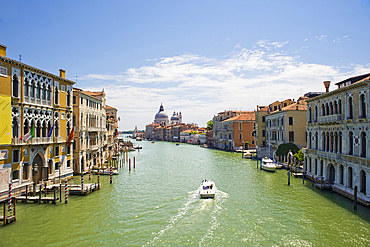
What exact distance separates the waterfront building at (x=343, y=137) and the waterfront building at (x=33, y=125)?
2089 centimetres

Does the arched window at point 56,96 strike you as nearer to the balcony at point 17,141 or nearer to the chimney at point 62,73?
the chimney at point 62,73

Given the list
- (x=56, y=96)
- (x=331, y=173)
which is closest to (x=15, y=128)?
(x=56, y=96)

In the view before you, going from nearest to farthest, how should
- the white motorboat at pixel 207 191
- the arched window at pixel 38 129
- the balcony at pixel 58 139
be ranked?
1. the white motorboat at pixel 207 191
2. the arched window at pixel 38 129
3. the balcony at pixel 58 139

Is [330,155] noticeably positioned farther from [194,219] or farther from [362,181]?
[194,219]

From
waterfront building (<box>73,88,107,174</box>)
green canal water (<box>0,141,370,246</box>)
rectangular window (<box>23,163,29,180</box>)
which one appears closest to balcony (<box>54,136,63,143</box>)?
rectangular window (<box>23,163,29,180</box>)

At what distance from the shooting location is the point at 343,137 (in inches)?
674

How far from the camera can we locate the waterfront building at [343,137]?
14969 millimetres

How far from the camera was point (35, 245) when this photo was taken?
426 inches

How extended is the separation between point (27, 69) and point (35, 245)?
1193cm

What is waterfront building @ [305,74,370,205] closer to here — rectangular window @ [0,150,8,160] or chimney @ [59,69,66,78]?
rectangular window @ [0,150,8,160]

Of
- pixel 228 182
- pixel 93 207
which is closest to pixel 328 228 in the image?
pixel 228 182

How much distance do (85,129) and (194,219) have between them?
17.3 metres

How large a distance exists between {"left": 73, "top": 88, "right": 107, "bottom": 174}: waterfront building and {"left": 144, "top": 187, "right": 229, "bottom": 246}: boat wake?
11.3 m

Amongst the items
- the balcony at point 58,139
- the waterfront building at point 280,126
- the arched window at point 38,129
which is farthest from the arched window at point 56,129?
the waterfront building at point 280,126
